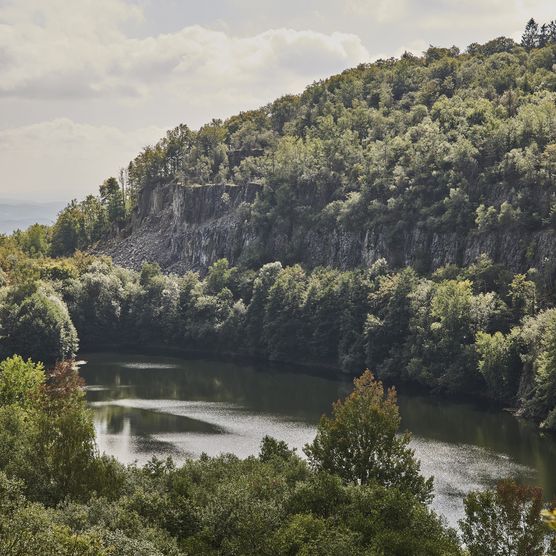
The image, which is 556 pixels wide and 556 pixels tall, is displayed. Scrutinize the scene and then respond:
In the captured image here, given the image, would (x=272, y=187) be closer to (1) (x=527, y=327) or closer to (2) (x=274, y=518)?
(1) (x=527, y=327)

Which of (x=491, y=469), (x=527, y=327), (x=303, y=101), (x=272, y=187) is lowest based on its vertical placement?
(x=491, y=469)

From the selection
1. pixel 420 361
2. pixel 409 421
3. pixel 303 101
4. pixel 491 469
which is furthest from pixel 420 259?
pixel 303 101

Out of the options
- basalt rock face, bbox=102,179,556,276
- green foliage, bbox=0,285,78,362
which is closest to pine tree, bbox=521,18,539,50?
basalt rock face, bbox=102,179,556,276

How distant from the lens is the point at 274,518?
42.4 m

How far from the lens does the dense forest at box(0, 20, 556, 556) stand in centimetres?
4181

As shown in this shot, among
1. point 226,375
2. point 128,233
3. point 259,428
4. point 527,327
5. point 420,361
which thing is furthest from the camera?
point 128,233

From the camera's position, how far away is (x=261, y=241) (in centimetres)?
15700

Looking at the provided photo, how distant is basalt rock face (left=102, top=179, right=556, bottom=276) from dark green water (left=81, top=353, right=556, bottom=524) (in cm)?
2476

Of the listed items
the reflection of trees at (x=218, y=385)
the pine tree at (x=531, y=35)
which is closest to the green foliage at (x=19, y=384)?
the reflection of trees at (x=218, y=385)

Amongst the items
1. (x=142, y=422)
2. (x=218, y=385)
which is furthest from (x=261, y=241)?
(x=142, y=422)

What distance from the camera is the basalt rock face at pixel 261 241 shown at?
379ft

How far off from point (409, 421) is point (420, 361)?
65.7ft

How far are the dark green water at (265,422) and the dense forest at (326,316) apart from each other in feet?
19.2

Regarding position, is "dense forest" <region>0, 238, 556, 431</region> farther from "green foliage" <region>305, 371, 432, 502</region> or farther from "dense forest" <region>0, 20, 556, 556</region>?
"green foliage" <region>305, 371, 432, 502</region>
